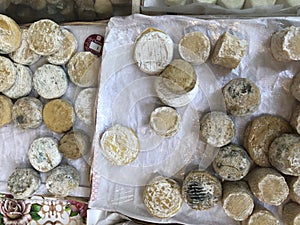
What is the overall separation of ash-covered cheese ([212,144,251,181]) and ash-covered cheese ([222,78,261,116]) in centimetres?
9

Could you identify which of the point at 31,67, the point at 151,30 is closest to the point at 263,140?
the point at 151,30

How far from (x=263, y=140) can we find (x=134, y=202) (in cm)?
36

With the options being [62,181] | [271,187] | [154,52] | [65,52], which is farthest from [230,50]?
[62,181]

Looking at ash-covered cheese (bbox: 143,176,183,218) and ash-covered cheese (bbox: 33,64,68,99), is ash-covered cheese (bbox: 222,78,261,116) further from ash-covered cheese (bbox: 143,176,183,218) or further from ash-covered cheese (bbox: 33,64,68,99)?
ash-covered cheese (bbox: 33,64,68,99)

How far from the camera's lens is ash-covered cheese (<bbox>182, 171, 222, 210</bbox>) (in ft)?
3.03

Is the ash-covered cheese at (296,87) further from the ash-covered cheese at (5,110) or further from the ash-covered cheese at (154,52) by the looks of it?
the ash-covered cheese at (5,110)

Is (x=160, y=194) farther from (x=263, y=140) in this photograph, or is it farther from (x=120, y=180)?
(x=263, y=140)

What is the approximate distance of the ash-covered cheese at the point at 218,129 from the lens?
93cm

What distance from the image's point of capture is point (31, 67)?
1.11m

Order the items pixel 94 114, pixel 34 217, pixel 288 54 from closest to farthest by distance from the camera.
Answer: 1. pixel 288 54
2. pixel 94 114
3. pixel 34 217

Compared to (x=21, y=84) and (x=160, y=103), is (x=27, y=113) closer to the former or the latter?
(x=21, y=84)

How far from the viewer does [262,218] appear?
0.91 m

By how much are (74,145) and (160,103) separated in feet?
0.84

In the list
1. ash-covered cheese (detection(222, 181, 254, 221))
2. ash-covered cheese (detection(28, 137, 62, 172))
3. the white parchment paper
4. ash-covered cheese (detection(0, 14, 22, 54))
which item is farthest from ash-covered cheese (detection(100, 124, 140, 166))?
ash-covered cheese (detection(0, 14, 22, 54))
